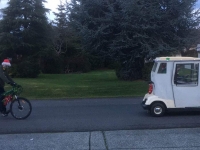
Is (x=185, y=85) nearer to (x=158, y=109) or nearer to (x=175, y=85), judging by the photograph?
(x=175, y=85)

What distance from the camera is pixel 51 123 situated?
1213 centimetres

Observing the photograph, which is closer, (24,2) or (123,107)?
(123,107)

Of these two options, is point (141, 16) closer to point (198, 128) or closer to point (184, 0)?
point (184, 0)

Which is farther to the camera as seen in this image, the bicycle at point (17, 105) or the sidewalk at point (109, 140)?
the bicycle at point (17, 105)

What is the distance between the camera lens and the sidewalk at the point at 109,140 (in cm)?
889

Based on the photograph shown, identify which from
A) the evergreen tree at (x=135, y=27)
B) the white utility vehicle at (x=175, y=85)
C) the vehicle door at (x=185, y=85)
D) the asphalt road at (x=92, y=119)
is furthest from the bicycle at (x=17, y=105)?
the evergreen tree at (x=135, y=27)

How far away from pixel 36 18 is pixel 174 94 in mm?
30945

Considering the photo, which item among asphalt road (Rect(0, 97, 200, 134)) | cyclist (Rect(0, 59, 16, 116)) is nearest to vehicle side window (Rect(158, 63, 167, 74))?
asphalt road (Rect(0, 97, 200, 134))

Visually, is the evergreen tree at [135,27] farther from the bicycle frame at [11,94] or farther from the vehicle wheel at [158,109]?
the bicycle frame at [11,94]

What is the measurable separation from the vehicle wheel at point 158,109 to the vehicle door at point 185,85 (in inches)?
16.9

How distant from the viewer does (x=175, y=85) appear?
13031 millimetres

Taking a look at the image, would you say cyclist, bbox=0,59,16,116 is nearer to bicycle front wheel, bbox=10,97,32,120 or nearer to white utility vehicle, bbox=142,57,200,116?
bicycle front wheel, bbox=10,97,32,120

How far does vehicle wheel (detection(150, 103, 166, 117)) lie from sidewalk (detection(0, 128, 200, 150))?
8.23 feet

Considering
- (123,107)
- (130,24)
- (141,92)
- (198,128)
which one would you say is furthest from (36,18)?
(198,128)
